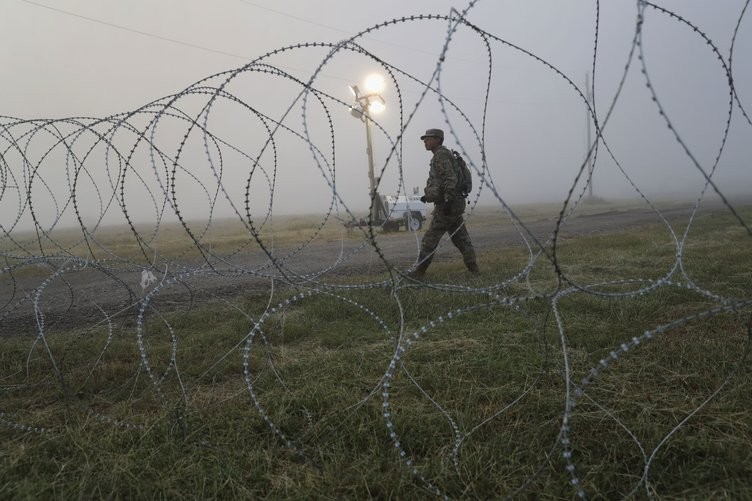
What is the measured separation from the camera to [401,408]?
2.60 metres

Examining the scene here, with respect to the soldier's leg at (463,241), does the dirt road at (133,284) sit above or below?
below

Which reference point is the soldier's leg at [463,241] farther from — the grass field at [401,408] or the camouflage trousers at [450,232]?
the grass field at [401,408]

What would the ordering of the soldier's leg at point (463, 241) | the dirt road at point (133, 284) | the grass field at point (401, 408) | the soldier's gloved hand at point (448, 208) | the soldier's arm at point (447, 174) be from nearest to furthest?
1. the grass field at point (401, 408)
2. the dirt road at point (133, 284)
3. the soldier's arm at point (447, 174)
4. the soldier's gloved hand at point (448, 208)
5. the soldier's leg at point (463, 241)

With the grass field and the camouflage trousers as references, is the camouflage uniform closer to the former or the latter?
the camouflage trousers

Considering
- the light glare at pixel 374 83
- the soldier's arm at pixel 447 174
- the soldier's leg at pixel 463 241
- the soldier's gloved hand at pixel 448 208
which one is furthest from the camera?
the light glare at pixel 374 83

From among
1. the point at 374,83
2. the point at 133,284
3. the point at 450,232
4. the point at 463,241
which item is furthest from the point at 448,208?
the point at 374,83

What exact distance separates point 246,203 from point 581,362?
2.53m

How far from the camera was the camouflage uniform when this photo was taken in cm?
614

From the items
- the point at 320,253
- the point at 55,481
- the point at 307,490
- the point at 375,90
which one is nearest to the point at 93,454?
the point at 55,481

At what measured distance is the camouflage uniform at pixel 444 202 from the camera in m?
6.14

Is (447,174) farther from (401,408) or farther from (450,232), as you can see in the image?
(401,408)

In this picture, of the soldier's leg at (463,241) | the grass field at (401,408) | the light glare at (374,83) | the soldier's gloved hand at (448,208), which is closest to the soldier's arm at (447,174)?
the soldier's gloved hand at (448,208)

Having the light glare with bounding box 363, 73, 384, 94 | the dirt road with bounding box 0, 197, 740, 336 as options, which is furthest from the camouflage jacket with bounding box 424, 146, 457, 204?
the light glare with bounding box 363, 73, 384, 94

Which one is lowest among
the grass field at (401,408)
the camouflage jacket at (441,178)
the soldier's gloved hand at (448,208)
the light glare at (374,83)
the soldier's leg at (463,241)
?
the grass field at (401,408)
